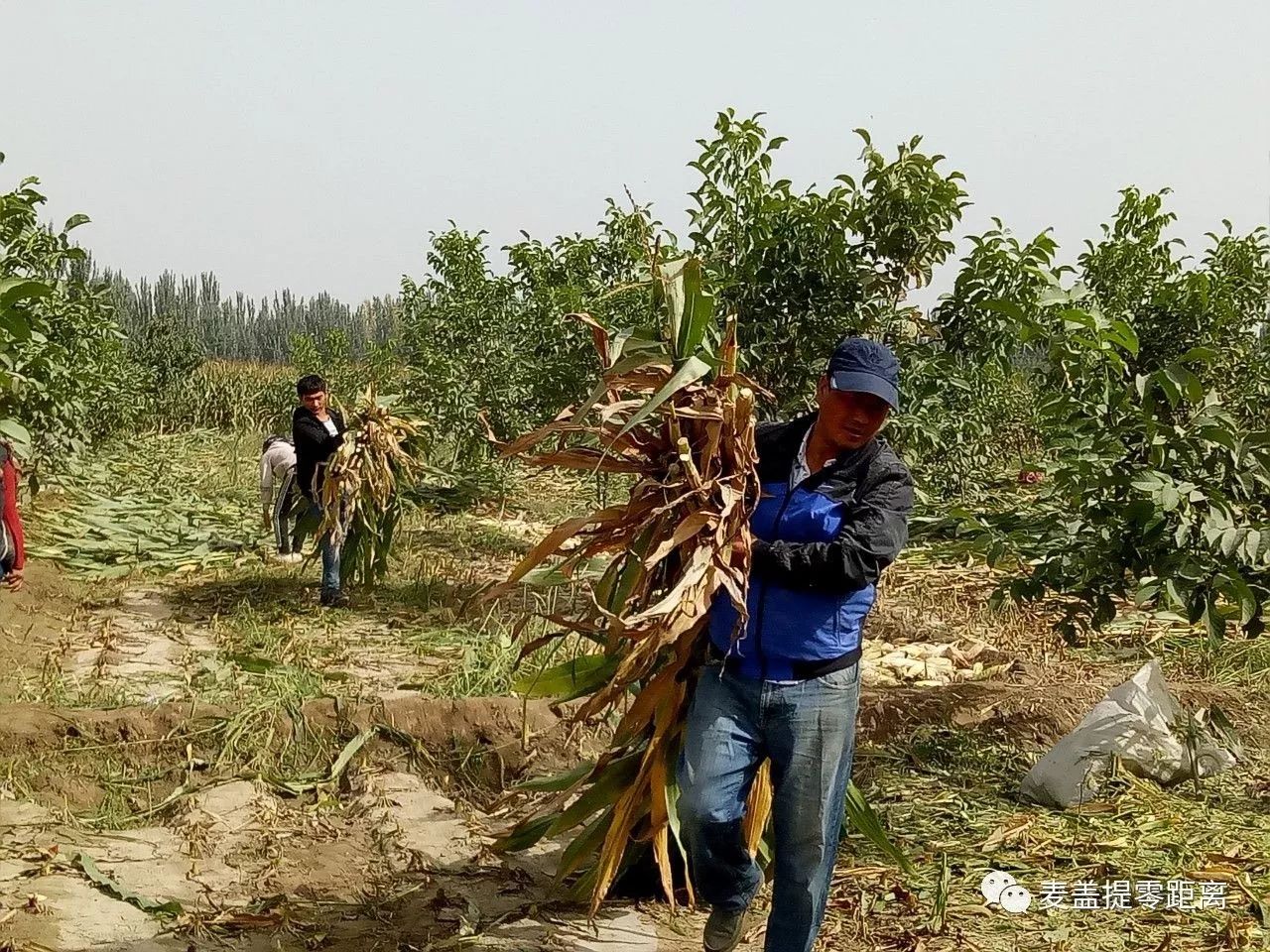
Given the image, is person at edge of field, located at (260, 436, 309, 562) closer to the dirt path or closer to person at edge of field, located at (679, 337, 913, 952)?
the dirt path

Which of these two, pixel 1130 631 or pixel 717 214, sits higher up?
pixel 717 214

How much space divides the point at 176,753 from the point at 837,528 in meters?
3.71

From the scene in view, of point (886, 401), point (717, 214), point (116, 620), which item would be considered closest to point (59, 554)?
point (116, 620)

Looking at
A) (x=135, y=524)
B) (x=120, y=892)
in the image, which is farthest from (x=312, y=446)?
(x=120, y=892)

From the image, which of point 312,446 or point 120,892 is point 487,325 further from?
point 120,892

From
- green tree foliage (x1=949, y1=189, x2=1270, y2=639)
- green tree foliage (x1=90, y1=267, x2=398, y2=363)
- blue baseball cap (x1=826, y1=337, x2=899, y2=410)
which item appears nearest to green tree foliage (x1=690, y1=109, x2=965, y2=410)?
green tree foliage (x1=949, y1=189, x2=1270, y2=639)

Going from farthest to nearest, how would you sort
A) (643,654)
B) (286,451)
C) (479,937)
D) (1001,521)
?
(286,451) < (1001,521) < (479,937) < (643,654)

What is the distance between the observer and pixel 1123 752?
5027 mm

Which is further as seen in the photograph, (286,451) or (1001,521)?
(286,451)

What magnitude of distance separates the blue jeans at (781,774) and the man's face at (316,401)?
19.4 ft

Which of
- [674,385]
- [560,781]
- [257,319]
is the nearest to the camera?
[674,385]

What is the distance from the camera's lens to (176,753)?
5.50m

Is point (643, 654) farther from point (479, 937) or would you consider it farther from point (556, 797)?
point (479, 937)

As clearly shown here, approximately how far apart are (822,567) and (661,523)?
54 cm
